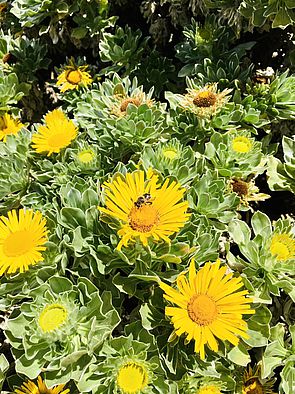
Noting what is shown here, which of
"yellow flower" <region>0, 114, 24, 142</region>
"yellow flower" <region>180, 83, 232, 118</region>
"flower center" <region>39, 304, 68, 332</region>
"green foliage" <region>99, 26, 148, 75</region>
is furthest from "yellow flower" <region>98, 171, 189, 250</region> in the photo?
"green foliage" <region>99, 26, 148, 75</region>

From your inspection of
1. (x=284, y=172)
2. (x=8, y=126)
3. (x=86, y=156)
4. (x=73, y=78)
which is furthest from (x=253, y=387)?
(x=73, y=78)

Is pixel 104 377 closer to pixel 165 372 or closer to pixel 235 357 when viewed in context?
pixel 165 372

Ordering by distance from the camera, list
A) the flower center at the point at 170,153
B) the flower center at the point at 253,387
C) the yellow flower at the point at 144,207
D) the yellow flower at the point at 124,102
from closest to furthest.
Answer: the yellow flower at the point at 144,207
the flower center at the point at 253,387
the flower center at the point at 170,153
the yellow flower at the point at 124,102

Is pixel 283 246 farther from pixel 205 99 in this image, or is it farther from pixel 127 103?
pixel 127 103

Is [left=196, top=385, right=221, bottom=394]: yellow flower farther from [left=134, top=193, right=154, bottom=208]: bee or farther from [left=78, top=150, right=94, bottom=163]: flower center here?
[left=78, top=150, right=94, bottom=163]: flower center

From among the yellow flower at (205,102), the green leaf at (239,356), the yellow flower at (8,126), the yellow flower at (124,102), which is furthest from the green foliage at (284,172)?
the yellow flower at (8,126)

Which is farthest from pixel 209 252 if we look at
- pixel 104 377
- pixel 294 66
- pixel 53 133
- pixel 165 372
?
pixel 294 66

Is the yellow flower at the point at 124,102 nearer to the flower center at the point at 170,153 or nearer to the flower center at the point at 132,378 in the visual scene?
the flower center at the point at 170,153

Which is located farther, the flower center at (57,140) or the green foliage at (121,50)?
the green foliage at (121,50)
